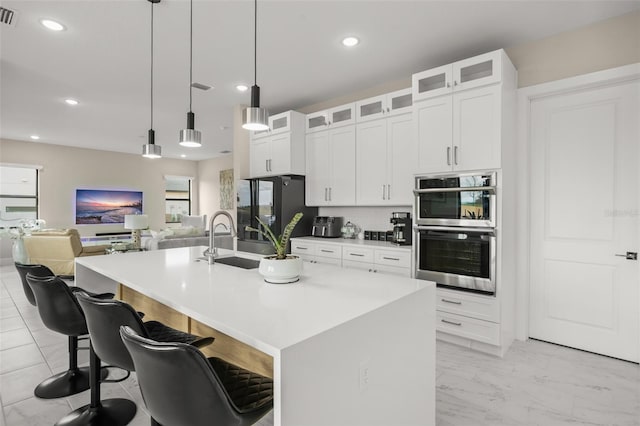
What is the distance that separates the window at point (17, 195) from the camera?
748cm

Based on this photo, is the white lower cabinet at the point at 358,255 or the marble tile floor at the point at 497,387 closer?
the marble tile floor at the point at 497,387

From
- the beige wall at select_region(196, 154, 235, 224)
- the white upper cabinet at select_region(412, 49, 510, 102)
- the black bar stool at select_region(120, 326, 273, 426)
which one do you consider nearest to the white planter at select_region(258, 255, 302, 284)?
the black bar stool at select_region(120, 326, 273, 426)

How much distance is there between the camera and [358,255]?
374 cm

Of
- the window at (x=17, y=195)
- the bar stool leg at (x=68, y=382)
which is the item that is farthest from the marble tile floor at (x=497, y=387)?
the window at (x=17, y=195)

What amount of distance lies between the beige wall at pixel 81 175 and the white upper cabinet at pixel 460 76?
8.39 m

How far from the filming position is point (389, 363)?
4.52 ft

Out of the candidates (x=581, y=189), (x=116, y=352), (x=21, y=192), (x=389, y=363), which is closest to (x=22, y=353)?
(x=116, y=352)

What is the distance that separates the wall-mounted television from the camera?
27.4ft

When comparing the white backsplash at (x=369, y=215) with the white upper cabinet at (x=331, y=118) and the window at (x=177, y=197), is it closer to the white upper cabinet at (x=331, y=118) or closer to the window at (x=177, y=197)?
the white upper cabinet at (x=331, y=118)

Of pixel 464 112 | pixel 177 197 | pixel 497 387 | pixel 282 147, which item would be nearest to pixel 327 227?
pixel 282 147


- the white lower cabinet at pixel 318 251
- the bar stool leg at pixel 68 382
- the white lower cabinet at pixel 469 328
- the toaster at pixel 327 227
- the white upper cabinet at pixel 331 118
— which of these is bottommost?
the bar stool leg at pixel 68 382

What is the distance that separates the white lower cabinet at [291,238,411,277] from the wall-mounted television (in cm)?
672

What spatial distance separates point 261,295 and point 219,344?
1.76ft

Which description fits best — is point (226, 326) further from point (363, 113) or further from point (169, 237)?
point (169, 237)
